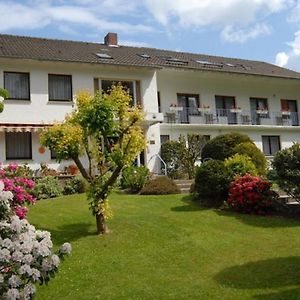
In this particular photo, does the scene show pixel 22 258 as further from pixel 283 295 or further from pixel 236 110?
pixel 236 110

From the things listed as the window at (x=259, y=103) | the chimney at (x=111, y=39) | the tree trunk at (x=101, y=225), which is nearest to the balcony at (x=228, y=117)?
the window at (x=259, y=103)

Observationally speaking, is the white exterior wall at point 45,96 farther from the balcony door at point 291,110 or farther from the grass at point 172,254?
the balcony door at point 291,110

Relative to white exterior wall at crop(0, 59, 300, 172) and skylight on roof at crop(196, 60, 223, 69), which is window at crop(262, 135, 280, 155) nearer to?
white exterior wall at crop(0, 59, 300, 172)

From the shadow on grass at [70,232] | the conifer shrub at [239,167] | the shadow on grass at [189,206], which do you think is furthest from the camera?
the conifer shrub at [239,167]

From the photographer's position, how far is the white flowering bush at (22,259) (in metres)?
6.87

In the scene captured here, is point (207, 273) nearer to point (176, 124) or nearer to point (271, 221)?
point (271, 221)

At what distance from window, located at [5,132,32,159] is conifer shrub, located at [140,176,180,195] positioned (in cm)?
876

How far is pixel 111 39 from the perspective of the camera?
40594 millimetres

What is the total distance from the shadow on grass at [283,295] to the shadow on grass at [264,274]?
0.47 meters

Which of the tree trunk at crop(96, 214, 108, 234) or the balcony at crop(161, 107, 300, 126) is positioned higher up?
the balcony at crop(161, 107, 300, 126)

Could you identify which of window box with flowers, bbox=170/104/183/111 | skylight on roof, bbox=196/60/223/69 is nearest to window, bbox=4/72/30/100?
window box with flowers, bbox=170/104/183/111

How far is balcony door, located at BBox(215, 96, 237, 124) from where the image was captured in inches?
1500

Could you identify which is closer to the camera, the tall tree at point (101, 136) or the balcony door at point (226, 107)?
the tall tree at point (101, 136)

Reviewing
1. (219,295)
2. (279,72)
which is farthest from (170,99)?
(219,295)
